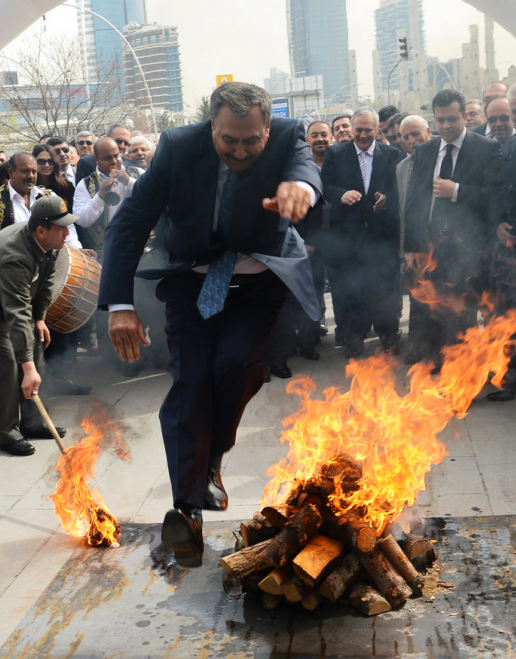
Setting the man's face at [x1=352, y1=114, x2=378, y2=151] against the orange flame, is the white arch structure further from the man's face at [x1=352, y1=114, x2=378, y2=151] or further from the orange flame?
the man's face at [x1=352, y1=114, x2=378, y2=151]

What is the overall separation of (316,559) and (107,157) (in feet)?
17.8

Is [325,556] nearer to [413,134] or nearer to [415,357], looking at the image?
[415,357]

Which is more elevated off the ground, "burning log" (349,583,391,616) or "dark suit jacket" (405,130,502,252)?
"dark suit jacket" (405,130,502,252)

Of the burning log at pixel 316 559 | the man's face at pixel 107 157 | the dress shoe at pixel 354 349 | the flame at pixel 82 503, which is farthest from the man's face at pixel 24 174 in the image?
the burning log at pixel 316 559

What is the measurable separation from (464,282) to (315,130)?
250 centimetres

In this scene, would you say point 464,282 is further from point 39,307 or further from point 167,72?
point 167,72

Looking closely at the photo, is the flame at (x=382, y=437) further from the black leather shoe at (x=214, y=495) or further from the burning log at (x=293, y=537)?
the black leather shoe at (x=214, y=495)

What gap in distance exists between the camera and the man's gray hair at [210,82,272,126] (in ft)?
11.1

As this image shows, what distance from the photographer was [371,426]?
173 inches

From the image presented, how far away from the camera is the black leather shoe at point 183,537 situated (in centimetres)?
348

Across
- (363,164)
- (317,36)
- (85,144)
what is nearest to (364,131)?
(363,164)

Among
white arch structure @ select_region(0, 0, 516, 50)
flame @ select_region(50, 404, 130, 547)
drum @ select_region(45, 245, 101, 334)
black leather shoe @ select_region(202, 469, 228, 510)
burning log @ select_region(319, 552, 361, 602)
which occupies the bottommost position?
flame @ select_region(50, 404, 130, 547)

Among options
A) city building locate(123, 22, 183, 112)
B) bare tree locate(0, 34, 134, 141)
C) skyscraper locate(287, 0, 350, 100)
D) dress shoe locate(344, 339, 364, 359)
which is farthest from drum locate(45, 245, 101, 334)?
bare tree locate(0, 34, 134, 141)

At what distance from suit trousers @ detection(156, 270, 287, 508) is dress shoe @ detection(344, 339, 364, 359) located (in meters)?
3.77
